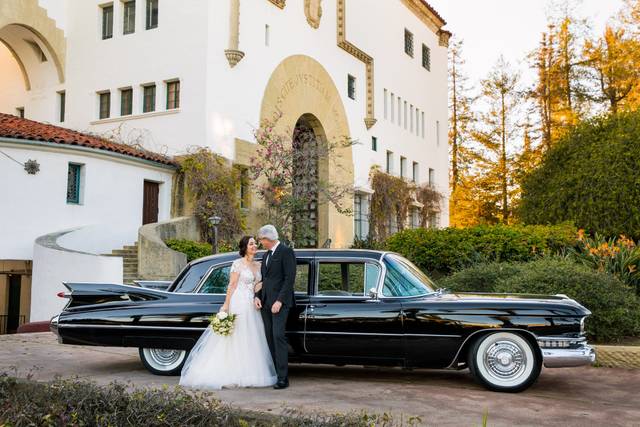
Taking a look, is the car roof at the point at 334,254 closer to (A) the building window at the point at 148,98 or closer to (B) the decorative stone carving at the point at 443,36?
(A) the building window at the point at 148,98

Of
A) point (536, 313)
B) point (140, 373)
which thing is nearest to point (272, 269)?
point (140, 373)

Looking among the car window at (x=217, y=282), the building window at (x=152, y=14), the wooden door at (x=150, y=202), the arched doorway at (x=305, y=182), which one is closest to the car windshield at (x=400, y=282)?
the car window at (x=217, y=282)

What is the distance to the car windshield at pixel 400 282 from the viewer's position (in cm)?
746

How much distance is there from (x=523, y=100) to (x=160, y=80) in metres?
25.2

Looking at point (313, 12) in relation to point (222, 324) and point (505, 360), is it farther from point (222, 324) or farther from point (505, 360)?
point (505, 360)

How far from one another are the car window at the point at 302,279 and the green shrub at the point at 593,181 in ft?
38.0

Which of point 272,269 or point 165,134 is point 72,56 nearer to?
point 165,134

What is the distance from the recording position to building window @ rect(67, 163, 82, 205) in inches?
715

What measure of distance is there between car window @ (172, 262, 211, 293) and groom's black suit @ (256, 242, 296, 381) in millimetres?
1055

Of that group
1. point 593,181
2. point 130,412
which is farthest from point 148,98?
point 130,412

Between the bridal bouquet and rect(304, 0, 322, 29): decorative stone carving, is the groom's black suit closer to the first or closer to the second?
the bridal bouquet

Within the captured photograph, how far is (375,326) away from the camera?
7293 mm

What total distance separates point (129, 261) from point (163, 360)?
1025cm

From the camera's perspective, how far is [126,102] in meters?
22.5
